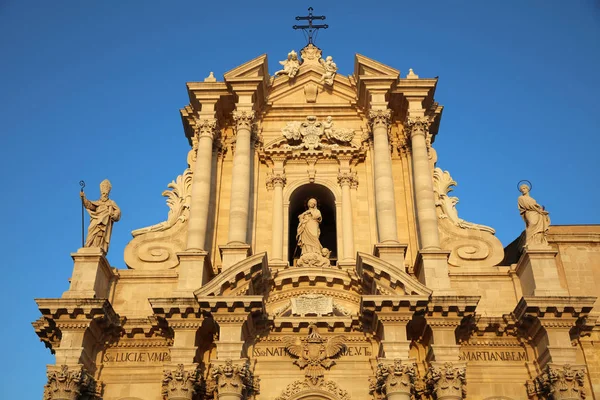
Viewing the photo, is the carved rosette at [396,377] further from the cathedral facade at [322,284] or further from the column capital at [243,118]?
the column capital at [243,118]

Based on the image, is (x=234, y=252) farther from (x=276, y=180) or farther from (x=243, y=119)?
(x=243, y=119)

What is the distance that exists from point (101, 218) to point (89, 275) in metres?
1.66

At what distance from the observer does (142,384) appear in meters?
15.1

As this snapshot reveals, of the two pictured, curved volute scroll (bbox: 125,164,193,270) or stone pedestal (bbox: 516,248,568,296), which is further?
curved volute scroll (bbox: 125,164,193,270)

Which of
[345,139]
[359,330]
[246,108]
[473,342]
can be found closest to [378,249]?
[359,330]

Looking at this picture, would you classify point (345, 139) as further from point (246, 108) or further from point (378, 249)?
point (378, 249)

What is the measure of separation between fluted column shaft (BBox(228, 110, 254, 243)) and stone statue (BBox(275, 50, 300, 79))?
237 centimetres

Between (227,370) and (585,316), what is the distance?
7932 millimetres

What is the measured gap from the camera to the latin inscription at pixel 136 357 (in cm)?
1535

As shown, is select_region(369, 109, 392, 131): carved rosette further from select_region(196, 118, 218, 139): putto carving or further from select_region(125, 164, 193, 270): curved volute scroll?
select_region(125, 164, 193, 270): curved volute scroll

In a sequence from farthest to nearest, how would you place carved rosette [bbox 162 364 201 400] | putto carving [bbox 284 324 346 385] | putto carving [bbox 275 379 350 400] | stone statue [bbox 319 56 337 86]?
stone statue [bbox 319 56 337 86]
putto carving [bbox 284 324 346 385]
putto carving [bbox 275 379 350 400]
carved rosette [bbox 162 364 201 400]

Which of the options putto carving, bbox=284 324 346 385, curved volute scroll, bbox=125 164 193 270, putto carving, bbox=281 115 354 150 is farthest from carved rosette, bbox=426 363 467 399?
putto carving, bbox=281 115 354 150

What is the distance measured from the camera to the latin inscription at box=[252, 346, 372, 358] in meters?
15.5

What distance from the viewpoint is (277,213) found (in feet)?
59.9
